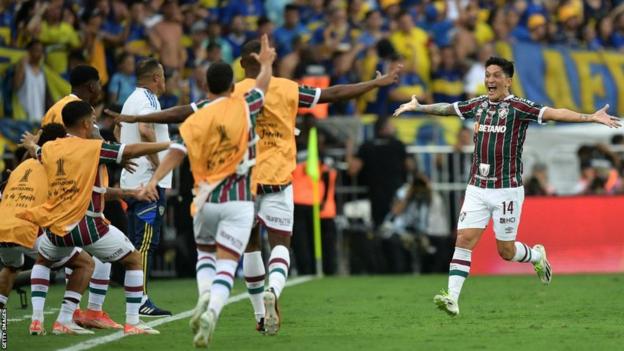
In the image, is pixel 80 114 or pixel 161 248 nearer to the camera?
pixel 80 114

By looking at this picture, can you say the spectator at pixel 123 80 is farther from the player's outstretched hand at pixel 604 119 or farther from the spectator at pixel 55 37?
the player's outstretched hand at pixel 604 119

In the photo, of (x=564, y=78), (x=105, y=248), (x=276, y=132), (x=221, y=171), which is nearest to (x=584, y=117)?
(x=276, y=132)

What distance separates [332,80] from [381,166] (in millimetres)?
1951

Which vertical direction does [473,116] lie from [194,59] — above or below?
below

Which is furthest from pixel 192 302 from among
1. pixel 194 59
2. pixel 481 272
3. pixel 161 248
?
pixel 194 59

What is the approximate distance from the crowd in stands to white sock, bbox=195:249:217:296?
26.7 feet

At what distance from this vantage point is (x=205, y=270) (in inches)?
397

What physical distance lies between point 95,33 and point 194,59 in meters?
2.25

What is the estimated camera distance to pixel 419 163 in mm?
22047

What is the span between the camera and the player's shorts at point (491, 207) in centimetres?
1297

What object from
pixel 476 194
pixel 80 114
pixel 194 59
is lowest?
pixel 476 194

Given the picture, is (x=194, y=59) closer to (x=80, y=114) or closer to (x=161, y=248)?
(x=161, y=248)

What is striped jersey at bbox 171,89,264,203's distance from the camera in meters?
9.99

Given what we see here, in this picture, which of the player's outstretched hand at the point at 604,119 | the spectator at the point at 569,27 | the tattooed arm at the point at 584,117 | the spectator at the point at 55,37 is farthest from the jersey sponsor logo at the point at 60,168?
the spectator at the point at 569,27
